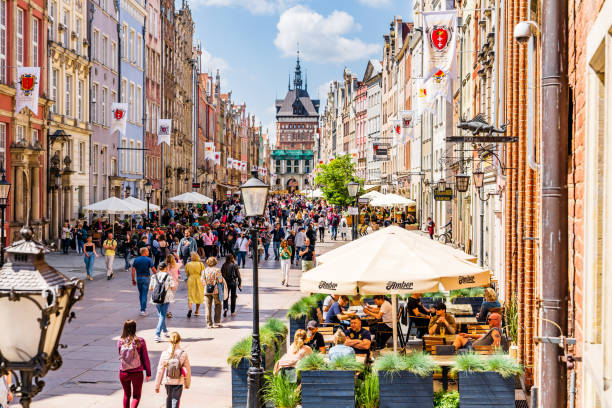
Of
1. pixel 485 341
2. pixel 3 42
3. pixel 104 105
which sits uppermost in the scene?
pixel 3 42

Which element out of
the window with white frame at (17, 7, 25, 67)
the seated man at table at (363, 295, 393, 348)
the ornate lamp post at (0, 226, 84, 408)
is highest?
the window with white frame at (17, 7, 25, 67)

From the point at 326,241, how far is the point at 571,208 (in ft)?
138

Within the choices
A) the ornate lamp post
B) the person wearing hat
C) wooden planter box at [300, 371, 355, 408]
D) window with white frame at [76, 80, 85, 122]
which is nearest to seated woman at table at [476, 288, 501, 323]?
the person wearing hat

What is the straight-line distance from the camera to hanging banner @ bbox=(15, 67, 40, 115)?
92.1 feet

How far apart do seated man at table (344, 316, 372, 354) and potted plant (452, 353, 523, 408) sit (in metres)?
2.29

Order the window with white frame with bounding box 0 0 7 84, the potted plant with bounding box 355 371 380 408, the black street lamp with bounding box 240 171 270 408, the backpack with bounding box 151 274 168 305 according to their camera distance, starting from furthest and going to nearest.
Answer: the window with white frame with bounding box 0 0 7 84, the backpack with bounding box 151 274 168 305, the black street lamp with bounding box 240 171 270 408, the potted plant with bounding box 355 371 380 408

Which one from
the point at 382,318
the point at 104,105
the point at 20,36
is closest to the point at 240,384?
the point at 382,318

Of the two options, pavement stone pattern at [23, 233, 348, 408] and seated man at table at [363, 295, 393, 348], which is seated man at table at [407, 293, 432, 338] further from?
pavement stone pattern at [23, 233, 348, 408]

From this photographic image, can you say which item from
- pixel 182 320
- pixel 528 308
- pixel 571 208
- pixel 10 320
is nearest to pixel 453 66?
pixel 182 320

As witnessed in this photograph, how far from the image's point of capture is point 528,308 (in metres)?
10.3

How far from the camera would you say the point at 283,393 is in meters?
9.28

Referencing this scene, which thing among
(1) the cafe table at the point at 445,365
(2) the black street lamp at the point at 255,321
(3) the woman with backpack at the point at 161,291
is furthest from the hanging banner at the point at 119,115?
(1) the cafe table at the point at 445,365

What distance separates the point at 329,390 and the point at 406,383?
0.88 m

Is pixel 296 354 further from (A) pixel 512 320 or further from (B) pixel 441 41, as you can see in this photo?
(B) pixel 441 41
